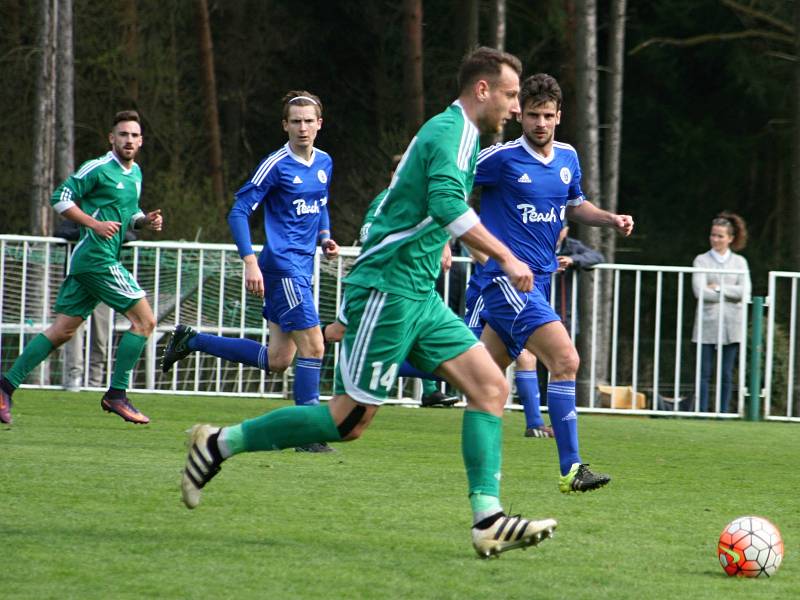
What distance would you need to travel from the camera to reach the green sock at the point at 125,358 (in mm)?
10180

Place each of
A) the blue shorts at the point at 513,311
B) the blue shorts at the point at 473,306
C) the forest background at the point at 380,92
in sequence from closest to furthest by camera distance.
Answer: the blue shorts at the point at 513,311 < the blue shorts at the point at 473,306 < the forest background at the point at 380,92

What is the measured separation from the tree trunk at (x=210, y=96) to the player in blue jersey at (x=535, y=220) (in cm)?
2050

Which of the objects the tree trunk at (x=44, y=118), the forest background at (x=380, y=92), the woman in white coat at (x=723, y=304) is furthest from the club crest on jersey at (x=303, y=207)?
the forest background at (x=380, y=92)

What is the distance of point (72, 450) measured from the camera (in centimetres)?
844

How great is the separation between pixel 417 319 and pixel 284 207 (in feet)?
11.8

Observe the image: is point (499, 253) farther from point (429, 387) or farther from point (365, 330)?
point (429, 387)

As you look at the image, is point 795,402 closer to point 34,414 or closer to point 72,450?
point 34,414

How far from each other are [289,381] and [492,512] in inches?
366

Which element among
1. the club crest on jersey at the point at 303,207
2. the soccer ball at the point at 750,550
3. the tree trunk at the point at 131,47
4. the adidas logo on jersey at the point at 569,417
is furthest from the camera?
the tree trunk at the point at 131,47

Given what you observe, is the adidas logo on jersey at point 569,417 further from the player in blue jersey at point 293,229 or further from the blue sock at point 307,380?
the blue sock at point 307,380

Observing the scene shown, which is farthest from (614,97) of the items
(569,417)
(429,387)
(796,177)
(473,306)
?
(569,417)

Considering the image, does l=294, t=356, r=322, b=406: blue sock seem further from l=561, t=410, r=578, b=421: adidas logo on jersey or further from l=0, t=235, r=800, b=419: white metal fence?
l=0, t=235, r=800, b=419: white metal fence

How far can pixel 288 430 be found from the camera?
18.9 feet

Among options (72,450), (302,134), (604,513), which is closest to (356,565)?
(604,513)
